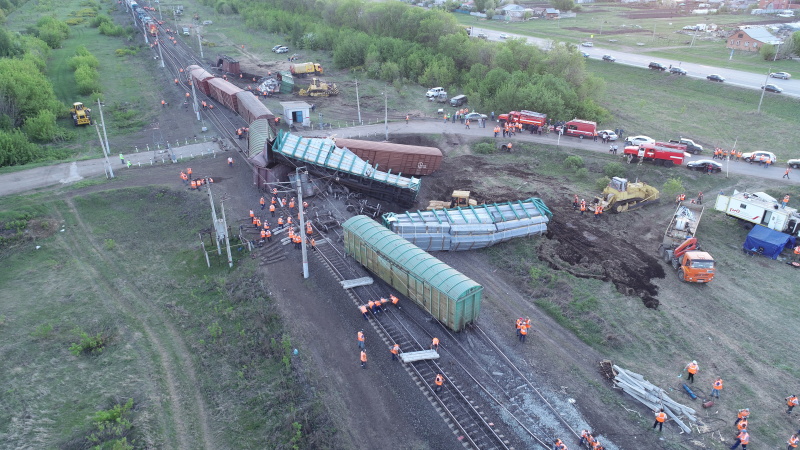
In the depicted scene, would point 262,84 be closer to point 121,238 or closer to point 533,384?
point 121,238

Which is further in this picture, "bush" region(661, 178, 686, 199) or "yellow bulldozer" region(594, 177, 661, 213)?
"bush" region(661, 178, 686, 199)

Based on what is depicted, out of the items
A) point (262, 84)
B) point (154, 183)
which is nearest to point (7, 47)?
point (262, 84)

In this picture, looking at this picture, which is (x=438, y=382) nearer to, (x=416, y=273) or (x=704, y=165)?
(x=416, y=273)

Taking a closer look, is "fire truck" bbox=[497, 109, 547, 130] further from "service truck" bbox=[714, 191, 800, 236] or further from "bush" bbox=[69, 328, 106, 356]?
"bush" bbox=[69, 328, 106, 356]

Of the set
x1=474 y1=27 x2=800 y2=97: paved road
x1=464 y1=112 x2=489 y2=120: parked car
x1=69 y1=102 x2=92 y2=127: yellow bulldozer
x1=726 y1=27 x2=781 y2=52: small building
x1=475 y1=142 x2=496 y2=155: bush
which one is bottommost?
x1=475 y1=142 x2=496 y2=155: bush

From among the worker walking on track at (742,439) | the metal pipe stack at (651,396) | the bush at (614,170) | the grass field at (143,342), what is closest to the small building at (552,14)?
the bush at (614,170)

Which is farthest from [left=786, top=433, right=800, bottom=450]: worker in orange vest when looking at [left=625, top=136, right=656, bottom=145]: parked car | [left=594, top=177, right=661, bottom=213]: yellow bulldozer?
[left=625, top=136, right=656, bottom=145]: parked car

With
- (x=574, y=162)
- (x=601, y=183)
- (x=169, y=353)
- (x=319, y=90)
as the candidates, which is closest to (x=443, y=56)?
(x=319, y=90)
